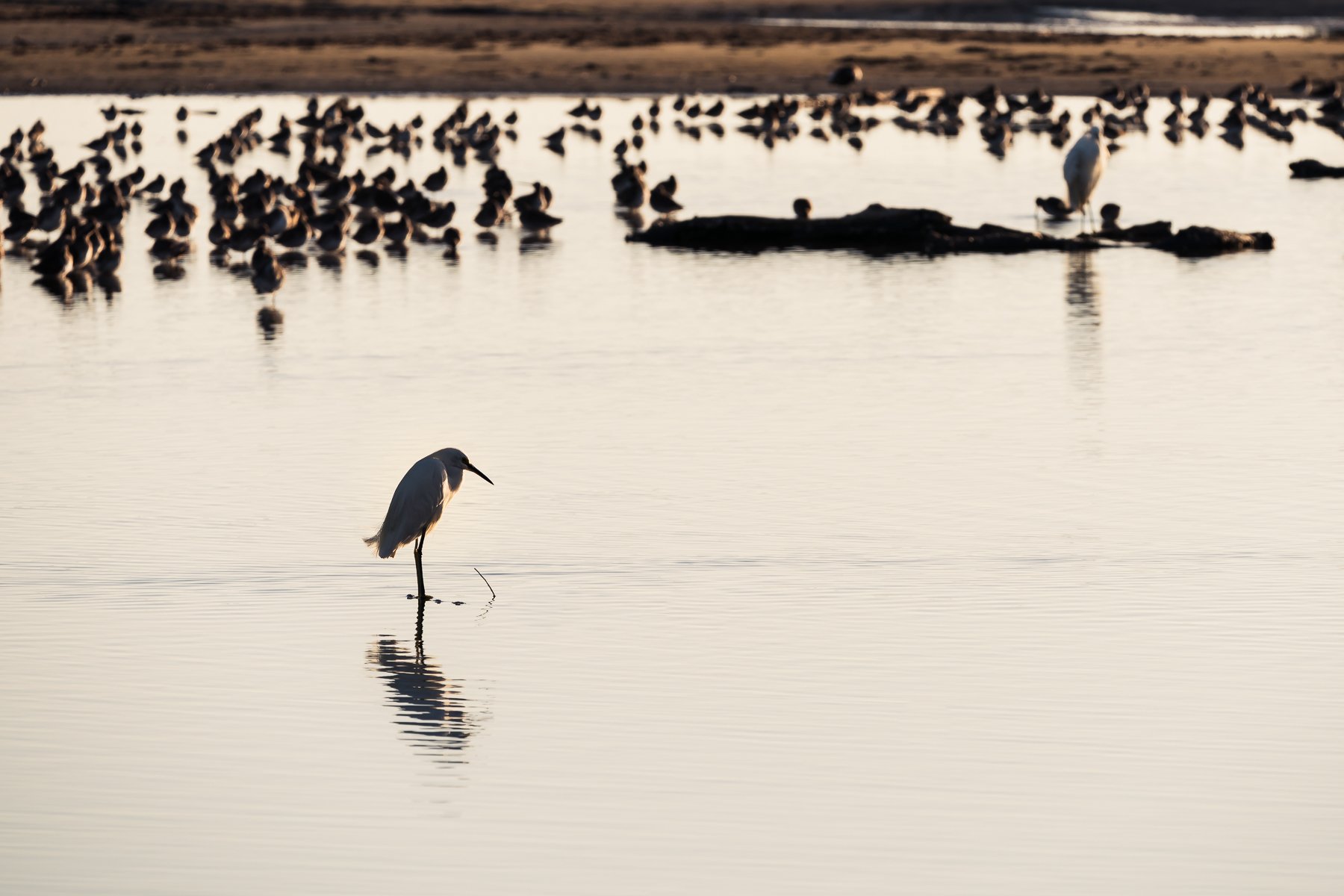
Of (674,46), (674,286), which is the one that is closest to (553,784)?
(674,286)

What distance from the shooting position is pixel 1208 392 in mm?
16609

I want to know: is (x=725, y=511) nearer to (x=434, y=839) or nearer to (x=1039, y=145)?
(x=434, y=839)

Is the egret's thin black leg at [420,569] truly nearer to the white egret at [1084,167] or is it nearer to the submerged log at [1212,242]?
the submerged log at [1212,242]

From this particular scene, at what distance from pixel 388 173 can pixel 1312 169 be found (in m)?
14.0

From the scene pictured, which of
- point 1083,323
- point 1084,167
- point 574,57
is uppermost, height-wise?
point 574,57

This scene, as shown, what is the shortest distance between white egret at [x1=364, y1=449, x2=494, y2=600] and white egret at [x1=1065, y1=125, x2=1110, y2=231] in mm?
17779

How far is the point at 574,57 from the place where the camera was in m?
62.2

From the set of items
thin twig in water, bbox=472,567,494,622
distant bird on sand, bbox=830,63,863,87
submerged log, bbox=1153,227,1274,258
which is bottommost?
thin twig in water, bbox=472,567,494,622

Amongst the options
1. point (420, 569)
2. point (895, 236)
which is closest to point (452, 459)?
point (420, 569)

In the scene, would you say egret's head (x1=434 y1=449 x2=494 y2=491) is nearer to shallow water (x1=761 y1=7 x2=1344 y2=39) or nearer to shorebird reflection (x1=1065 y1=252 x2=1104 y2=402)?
shorebird reflection (x1=1065 y1=252 x2=1104 y2=402)

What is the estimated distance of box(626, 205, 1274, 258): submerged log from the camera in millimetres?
25844

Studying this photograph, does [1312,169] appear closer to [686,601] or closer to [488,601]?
[686,601]

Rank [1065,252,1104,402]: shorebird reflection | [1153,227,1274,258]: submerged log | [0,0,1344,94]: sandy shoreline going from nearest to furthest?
[1065,252,1104,402]: shorebird reflection → [1153,227,1274,258]: submerged log → [0,0,1344,94]: sandy shoreline

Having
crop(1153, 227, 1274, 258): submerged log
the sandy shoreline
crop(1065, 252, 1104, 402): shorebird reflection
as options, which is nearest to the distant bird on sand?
the sandy shoreline
